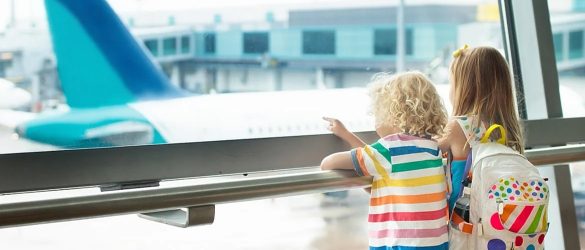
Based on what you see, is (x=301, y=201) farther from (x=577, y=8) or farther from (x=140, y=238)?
(x=577, y=8)

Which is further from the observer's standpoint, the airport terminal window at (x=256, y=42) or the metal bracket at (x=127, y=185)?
the airport terminal window at (x=256, y=42)

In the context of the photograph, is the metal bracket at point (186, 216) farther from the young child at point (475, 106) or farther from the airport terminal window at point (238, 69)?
the young child at point (475, 106)

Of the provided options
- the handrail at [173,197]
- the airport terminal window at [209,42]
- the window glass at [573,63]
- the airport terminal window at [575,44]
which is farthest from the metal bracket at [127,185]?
the airport terminal window at [575,44]

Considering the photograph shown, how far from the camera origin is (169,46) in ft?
7.98

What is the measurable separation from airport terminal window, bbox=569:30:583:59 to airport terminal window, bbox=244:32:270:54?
1.46m

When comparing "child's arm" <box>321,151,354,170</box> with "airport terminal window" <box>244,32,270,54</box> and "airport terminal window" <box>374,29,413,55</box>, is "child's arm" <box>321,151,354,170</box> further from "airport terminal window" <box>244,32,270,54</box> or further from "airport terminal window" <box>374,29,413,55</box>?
"airport terminal window" <box>374,29,413,55</box>

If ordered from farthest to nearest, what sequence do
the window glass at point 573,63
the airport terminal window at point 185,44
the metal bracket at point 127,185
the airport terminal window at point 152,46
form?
the window glass at point 573,63 < the airport terminal window at point 185,44 < the airport terminal window at point 152,46 < the metal bracket at point 127,185

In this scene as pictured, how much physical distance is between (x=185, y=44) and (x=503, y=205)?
110 cm

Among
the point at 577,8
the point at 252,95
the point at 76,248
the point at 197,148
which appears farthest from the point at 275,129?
the point at 577,8

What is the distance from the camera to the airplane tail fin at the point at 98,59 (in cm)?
218

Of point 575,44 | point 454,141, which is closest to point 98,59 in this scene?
point 454,141

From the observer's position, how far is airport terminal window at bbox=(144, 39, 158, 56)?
7.73 ft

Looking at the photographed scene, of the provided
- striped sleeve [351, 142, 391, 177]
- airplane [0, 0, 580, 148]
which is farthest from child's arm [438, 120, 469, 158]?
airplane [0, 0, 580, 148]

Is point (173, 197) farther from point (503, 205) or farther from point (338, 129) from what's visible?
point (503, 205)
